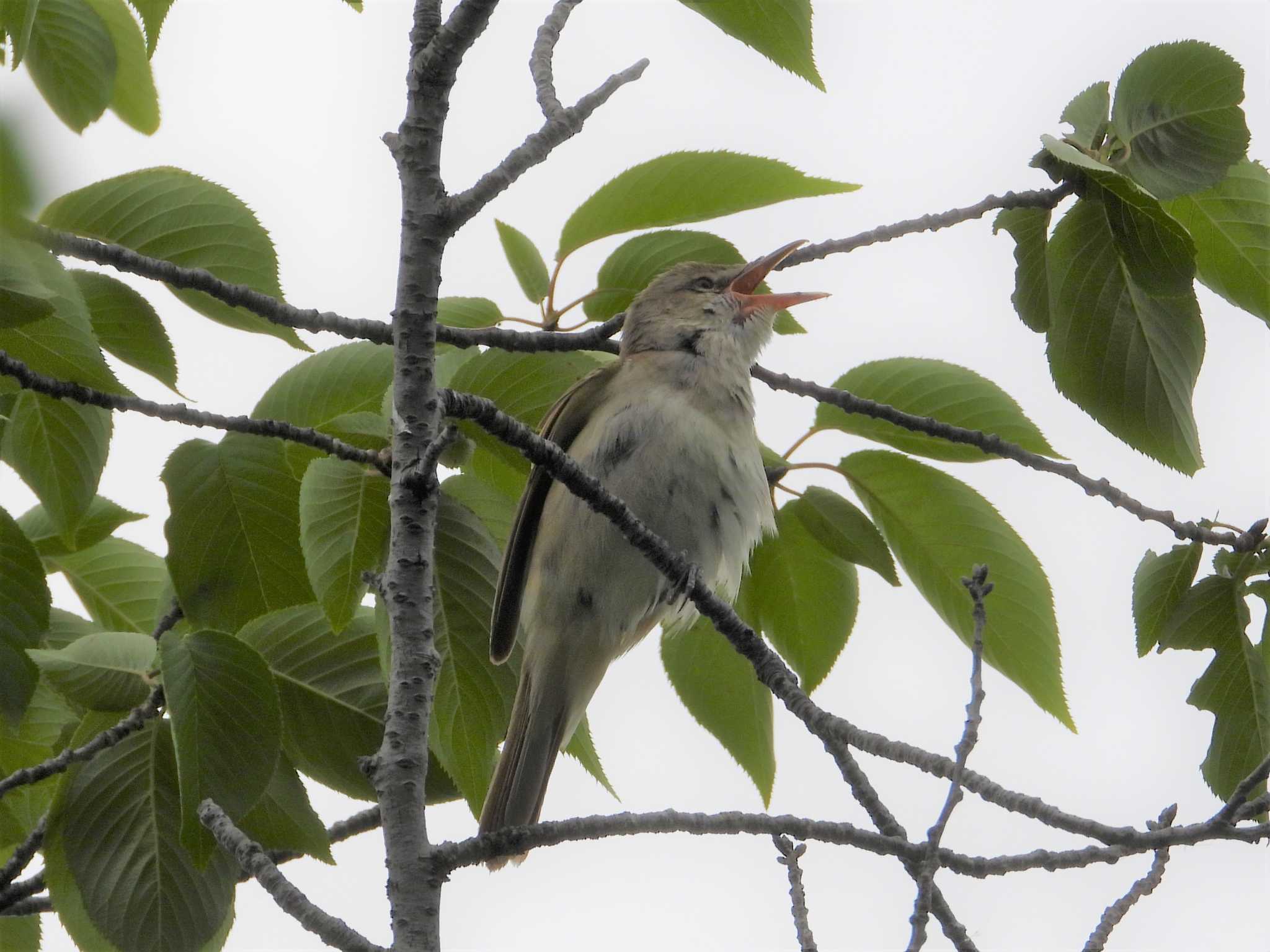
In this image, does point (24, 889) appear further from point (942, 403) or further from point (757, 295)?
point (757, 295)

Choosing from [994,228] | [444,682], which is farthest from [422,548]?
[994,228]

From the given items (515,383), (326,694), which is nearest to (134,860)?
(326,694)

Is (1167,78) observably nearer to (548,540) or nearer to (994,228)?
(994,228)

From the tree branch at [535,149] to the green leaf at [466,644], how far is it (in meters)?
0.72

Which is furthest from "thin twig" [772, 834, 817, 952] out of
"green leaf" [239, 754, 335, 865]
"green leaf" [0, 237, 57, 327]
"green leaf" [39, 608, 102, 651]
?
"green leaf" [39, 608, 102, 651]

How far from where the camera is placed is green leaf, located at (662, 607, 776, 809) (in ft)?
10.4

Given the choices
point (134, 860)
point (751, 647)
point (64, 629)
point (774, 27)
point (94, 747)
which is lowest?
point (134, 860)

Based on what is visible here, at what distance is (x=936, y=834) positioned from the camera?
1849mm

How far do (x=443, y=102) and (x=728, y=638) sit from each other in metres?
1.27

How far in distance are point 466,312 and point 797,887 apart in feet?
5.80

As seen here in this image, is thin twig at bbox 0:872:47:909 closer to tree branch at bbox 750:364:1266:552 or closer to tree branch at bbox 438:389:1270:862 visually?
tree branch at bbox 438:389:1270:862

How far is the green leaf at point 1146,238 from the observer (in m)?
2.57

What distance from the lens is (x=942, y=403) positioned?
3.06m

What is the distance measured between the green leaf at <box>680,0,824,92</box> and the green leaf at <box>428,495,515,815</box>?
3.68 ft
